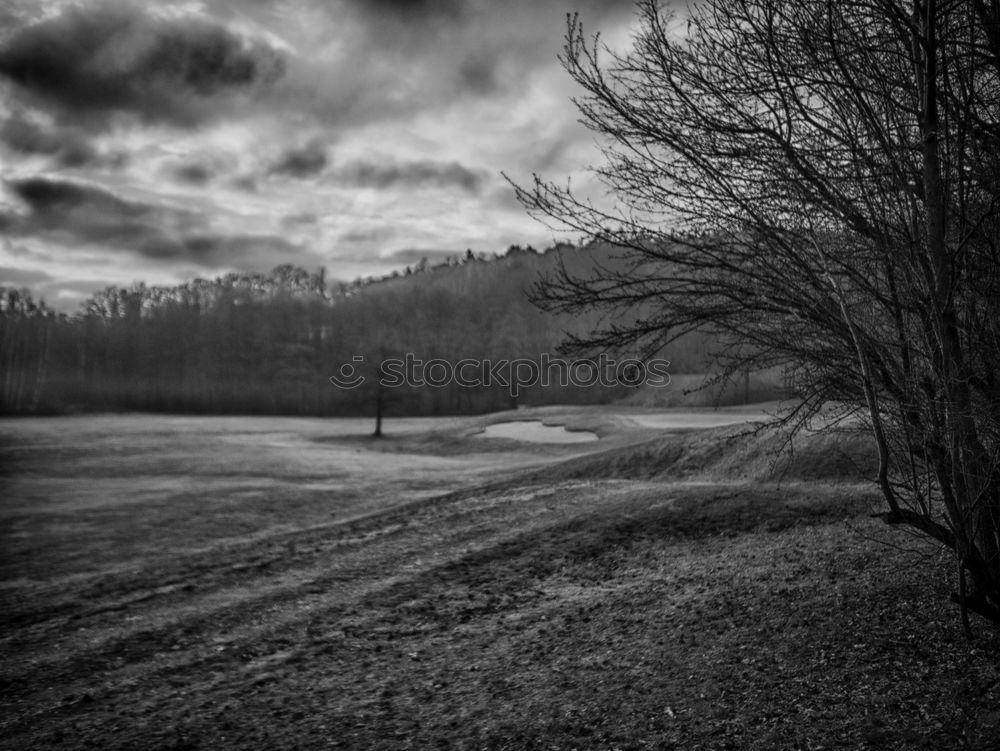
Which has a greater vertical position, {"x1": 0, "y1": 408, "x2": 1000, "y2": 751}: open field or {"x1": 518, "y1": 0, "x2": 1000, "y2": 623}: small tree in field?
{"x1": 518, "y1": 0, "x2": 1000, "y2": 623}: small tree in field

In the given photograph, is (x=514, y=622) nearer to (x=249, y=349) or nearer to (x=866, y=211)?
(x=866, y=211)

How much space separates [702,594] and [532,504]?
8.79m

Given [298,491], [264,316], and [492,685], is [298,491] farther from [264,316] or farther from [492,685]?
[264,316]

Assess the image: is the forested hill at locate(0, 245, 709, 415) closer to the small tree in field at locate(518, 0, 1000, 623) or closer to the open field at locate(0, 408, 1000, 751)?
the open field at locate(0, 408, 1000, 751)

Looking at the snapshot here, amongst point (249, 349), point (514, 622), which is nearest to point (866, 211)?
point (514, 622)

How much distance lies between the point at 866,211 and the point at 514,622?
712 cm

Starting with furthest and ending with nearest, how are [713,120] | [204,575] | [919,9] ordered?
1. [204,575]
2. [713,120]
3. [919,9]

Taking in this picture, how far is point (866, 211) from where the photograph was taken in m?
6.37

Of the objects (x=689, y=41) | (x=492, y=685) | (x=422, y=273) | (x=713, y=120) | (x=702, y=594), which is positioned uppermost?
(x=422, y=273)

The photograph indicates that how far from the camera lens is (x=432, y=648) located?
9.16 metres

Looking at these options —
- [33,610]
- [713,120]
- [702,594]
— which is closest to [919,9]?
[713,120]

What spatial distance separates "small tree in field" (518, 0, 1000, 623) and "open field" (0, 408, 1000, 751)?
58.5 inches

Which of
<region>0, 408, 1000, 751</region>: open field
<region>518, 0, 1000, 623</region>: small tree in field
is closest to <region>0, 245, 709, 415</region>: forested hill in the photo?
<region>0, 408, 1000, 751</region>: open field

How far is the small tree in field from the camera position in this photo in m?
5.57
